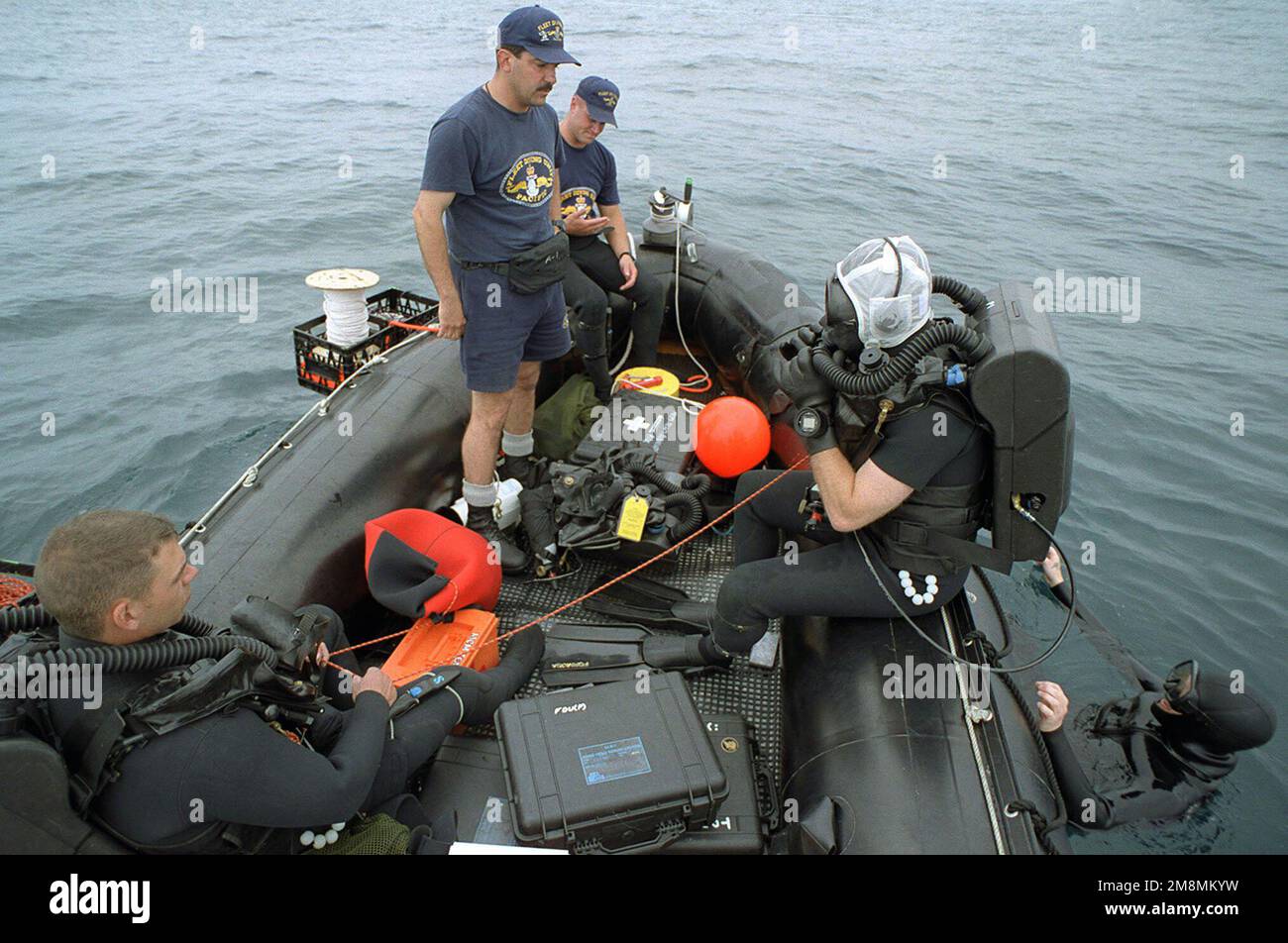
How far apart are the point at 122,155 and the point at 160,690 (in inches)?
552

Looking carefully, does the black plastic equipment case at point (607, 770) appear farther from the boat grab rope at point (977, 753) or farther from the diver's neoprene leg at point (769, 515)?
the diver's neoprene leg at point (769, 515)

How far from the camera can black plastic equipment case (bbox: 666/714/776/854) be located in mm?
2398

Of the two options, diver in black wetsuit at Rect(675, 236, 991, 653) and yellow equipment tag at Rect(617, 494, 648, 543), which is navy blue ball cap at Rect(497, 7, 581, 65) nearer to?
diver in black wetsuit at Rect(675, 236, 991, 653)

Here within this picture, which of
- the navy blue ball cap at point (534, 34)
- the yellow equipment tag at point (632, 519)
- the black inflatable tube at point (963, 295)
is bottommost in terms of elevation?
the yellow equipment tag at point (632, 519)

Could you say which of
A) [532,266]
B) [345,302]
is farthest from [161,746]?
[345,302]

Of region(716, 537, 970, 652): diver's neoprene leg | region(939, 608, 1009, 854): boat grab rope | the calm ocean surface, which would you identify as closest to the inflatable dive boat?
region(939, 608, 1009, 854): boat grab rope

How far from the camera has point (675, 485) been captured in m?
3.95

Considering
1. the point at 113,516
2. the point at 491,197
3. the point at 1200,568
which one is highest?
the point at 491,197

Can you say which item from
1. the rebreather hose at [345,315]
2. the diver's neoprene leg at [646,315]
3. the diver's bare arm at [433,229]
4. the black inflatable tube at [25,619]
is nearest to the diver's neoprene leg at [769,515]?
the diver's bare arm at [433,229]

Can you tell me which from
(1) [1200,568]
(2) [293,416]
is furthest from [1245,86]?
(2) [293,416]

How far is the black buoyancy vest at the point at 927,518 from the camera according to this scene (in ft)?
8.66

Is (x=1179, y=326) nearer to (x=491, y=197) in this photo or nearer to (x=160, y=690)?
(x=491, y=197)

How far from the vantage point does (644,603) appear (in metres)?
3.72

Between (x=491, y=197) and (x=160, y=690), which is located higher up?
(x=491, y=197)
